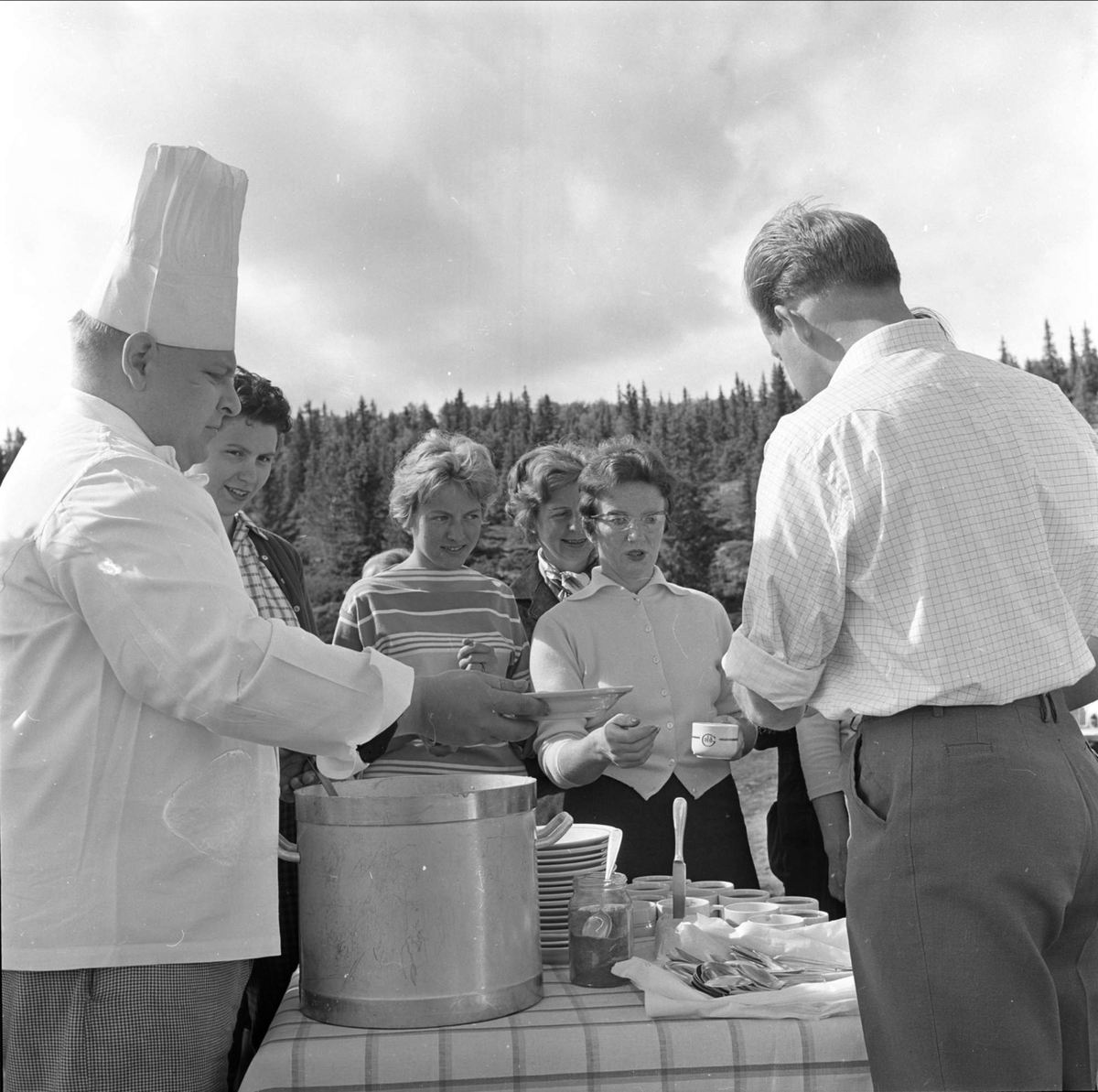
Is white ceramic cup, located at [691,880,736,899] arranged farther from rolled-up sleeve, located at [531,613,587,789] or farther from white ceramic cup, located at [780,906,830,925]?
rolled-up sleeve, located at [531,613,587,789]

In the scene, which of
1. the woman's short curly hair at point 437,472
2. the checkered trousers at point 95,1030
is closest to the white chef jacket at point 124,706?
the checkered trousers at point 95,1030

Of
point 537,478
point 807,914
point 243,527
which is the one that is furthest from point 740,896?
point 537,478

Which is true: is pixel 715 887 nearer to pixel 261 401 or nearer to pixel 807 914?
pixel 807 914

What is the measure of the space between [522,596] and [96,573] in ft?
6.67

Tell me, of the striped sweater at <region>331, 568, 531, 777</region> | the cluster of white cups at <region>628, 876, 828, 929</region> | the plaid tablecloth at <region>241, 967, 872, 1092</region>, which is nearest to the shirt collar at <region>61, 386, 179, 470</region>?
the plaid tablecloth at <region>241, 967, 872, 1092</region>

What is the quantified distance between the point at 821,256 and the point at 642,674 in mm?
1250

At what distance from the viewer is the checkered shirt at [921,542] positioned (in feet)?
4.12

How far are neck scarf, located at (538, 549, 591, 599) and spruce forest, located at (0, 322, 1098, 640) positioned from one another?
0.77 ft

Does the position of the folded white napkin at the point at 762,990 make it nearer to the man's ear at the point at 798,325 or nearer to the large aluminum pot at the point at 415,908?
the large aluminum pot at the point at 415,908

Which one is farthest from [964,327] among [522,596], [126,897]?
[126,897]

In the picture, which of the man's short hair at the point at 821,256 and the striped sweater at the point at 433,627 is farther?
the striped sweater at the point at 433,627

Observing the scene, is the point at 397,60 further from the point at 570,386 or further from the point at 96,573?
the point at 570,386

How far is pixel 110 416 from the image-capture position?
4.00 ft

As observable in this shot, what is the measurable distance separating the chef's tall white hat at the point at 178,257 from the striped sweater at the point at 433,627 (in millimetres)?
1393
